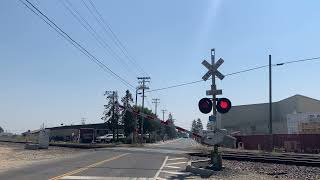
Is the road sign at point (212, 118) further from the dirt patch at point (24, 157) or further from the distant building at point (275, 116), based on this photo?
the distant building at point (275, 116)

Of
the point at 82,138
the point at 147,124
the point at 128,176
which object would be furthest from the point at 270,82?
the point at 147,124

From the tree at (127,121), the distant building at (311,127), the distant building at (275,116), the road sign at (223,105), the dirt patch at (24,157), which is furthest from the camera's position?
the tree at (127,121)

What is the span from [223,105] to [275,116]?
75.2 meters

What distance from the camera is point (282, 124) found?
8788 cm

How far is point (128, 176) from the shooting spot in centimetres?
2058

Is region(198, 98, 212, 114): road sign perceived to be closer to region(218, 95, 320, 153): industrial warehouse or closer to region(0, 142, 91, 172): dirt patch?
region(0, 142, 91, 172): dirt patch

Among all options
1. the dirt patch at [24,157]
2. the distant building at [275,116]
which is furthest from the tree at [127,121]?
the dirt patch at [24,157]

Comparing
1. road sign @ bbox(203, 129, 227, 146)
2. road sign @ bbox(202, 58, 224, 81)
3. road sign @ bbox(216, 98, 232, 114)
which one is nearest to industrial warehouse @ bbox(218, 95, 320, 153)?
road sign @ bbox(202, 58, 224, 81)

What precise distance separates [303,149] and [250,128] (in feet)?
142

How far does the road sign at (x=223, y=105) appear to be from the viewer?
2110cm

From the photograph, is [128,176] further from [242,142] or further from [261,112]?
[261,112]

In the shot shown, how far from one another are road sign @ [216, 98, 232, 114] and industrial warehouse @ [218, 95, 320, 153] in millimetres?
34887

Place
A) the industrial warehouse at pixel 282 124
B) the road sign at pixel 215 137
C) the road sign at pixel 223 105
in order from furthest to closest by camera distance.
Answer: the industrial warehouse at pixel 282 124, the road sign at pixel 215 137, the road sign at pixel 223 105

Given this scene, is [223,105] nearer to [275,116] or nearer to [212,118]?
[212,118]
